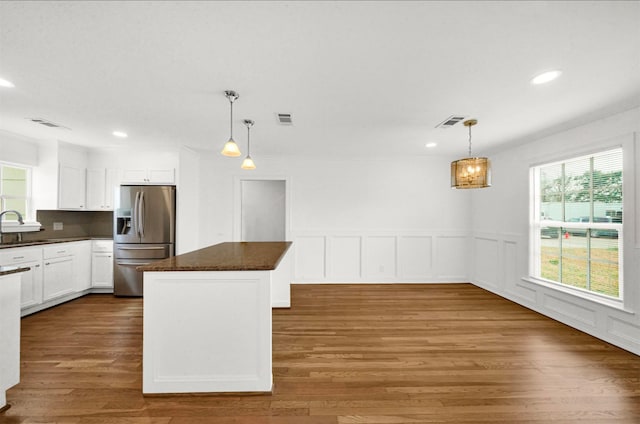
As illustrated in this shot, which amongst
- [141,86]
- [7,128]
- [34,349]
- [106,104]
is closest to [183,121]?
[106,104]

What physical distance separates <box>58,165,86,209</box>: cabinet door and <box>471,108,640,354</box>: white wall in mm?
6545

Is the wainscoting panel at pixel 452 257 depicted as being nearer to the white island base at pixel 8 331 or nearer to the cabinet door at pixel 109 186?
the white island base at pixel 8 331

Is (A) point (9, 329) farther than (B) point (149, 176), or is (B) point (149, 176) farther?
(B) point (149, 176)

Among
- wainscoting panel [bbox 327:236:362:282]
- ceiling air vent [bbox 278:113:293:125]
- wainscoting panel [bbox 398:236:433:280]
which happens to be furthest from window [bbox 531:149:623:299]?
ceiling air vent [bbox 278:113:293:125]

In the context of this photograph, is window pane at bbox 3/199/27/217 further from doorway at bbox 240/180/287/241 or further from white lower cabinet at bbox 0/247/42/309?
doorway at bbox 240/180/287/241

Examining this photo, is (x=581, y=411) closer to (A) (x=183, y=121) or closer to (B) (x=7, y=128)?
(A) (x=183, y=121)

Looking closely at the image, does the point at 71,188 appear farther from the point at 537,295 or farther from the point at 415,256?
the point at 537,295

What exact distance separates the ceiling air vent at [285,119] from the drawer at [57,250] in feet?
11.5

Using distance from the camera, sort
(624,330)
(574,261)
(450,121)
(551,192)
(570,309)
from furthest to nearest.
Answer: (551,192) → (574,261) → (570,309) → (450,121) → (624,330)

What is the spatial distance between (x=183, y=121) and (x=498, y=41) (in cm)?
305

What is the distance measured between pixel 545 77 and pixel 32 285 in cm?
573

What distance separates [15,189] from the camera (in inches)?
162

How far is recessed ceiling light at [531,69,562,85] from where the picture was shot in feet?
7.06

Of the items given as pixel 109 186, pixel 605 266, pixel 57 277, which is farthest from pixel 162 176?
pixel 605 266
